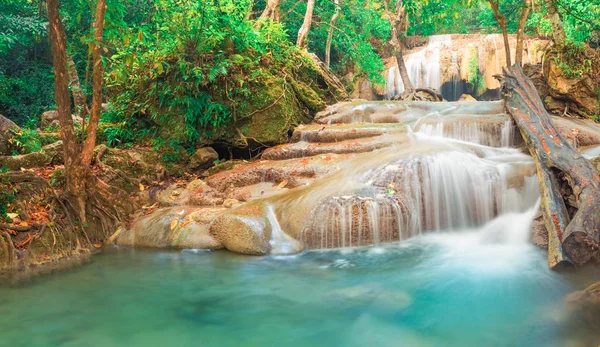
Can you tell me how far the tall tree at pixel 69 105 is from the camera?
5.15m

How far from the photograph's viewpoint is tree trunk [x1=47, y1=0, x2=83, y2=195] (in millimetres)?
5133

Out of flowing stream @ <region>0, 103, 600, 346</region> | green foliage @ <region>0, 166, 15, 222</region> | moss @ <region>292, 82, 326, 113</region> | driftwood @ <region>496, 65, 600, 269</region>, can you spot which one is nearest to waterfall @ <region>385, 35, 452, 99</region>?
moss @ <region>292, 82, 326, 113</region>

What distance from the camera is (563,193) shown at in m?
5.05

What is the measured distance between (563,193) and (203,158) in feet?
19.3

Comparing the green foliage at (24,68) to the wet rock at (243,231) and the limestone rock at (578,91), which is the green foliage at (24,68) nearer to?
the wet rock at (243,231)

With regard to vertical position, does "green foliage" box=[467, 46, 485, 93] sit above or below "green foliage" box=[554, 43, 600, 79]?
above

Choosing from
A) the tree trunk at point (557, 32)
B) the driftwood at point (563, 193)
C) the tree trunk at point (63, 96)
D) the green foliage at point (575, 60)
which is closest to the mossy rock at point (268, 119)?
the tree trunk at point (63, 96)

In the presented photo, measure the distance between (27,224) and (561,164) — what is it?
6.69 meters

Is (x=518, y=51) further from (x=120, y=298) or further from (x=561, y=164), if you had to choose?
(x=120, y=298)

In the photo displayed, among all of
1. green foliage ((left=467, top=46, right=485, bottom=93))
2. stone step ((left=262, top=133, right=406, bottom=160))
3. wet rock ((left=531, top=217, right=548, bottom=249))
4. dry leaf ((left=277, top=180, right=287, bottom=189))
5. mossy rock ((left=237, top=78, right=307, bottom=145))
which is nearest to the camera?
wet rock ((left=531, top=217, right=548, bottom=249))

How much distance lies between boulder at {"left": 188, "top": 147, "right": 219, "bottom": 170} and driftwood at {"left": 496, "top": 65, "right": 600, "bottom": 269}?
18.0 ft

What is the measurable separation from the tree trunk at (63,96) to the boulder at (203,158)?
2408mm

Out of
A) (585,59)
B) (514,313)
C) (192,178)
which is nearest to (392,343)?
(514,313)

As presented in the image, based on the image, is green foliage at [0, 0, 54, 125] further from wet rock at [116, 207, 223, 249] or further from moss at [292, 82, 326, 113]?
wet rock at [116, 207, 223, 249]
